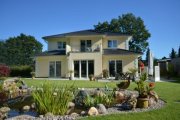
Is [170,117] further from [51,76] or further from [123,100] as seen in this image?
[51,76]

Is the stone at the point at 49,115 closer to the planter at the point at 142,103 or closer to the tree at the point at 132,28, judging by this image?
the planter at the point at 142,103

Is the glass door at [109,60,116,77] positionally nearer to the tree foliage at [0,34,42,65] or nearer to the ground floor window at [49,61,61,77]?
the ground floor window at [49,61,61,77]

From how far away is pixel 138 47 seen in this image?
66312 mm

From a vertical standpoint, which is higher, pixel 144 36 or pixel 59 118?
pixel 144 36

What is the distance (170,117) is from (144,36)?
5874 centimetres

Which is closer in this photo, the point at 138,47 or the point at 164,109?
the point at 164,109

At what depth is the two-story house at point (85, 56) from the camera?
119 feet

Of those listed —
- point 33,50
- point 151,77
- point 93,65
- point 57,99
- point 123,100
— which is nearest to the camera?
point 57,99

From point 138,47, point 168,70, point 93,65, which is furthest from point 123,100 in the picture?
point 138,47

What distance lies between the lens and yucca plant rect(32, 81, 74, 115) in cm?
1017

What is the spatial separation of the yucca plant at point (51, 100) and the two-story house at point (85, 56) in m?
25.8

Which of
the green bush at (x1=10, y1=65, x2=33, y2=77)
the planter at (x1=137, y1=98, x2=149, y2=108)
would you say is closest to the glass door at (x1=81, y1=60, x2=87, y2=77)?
the green bush at (x1=10, y1=65, x2=33, y2=77)

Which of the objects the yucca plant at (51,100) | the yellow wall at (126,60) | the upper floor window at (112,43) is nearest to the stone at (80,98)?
the yucca plant at (51,100)

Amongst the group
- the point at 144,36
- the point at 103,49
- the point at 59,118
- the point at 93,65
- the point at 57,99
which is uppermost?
the point at 144,36
